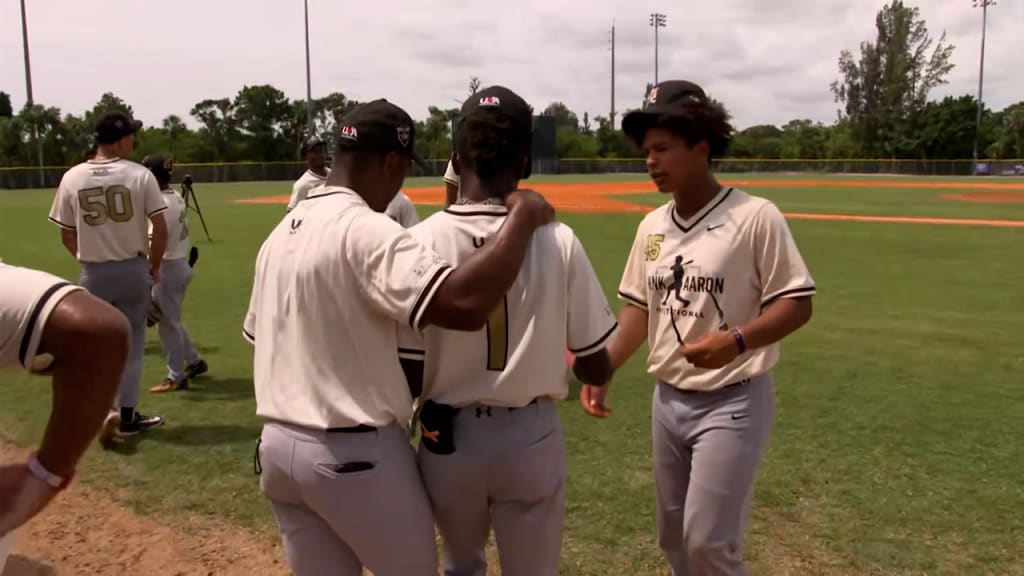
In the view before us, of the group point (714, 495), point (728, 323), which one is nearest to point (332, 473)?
point (714, 495)

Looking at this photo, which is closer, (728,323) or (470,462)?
(470,462)

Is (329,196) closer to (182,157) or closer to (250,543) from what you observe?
(250,543)

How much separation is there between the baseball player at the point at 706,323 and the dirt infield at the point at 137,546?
2.07 metres

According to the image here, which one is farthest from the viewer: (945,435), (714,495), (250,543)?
(945,435)

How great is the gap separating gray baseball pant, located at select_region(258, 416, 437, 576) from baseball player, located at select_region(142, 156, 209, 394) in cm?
534

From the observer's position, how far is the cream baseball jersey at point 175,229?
7.54 meters

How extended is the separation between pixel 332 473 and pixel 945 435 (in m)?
5.03

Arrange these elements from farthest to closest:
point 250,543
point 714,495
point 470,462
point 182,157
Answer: point 182,157, point 250,543, point 714,495, point 470,462

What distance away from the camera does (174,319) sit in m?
7.39

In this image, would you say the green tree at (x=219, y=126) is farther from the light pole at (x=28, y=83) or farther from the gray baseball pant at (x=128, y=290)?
the gray baseball pant at (x=128, y=290)

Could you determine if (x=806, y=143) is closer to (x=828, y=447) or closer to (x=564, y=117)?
(x=564, y=117)

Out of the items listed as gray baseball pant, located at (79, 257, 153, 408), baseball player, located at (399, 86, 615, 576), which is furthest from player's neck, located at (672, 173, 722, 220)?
gray baseball pant, located at (79, 257, 153, 408)

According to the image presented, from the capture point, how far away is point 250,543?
14.3 ft

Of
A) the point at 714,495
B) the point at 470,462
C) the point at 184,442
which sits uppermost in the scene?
the point at 470,462
